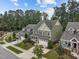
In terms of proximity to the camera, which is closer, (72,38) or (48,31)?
(72,38)

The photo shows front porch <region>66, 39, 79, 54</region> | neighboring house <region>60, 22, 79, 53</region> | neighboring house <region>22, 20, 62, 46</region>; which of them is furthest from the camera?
neighboring house <region>22, 20, 62, 46</region>

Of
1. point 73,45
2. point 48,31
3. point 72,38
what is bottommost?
point 73,45

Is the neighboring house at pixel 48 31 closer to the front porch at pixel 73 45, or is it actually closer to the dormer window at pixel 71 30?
the dormer window at pixel 71 30

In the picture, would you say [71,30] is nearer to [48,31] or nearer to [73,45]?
[73,45]

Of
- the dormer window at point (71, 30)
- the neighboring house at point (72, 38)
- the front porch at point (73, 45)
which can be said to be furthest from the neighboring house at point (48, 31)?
the front porch at point (73, 45)

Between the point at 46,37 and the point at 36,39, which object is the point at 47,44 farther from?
the point at 36,39

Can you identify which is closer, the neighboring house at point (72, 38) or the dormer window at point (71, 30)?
the neighboring house at point (72, 38)

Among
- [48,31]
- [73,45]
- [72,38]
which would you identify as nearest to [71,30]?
[72,38]

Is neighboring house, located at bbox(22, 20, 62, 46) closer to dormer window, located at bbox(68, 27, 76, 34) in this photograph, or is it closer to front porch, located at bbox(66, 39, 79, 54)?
dormer window, located at bbox(68, 27, 76, 34)

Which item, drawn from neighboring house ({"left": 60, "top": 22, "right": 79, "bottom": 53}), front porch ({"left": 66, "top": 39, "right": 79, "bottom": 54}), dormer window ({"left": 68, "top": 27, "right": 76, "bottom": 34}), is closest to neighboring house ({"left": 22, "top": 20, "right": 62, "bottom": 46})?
neighboring house ({"left": 60, "top": 22, "right": 79, "bottom": 53})
